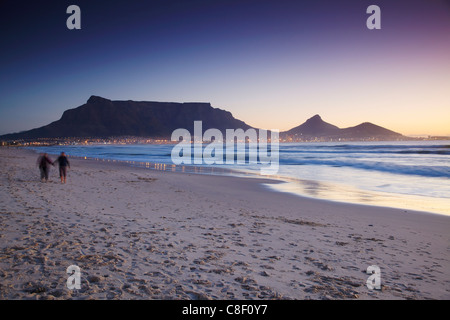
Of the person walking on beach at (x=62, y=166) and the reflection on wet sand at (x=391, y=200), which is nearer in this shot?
the reflection on wet sand at (x=391, y=200)

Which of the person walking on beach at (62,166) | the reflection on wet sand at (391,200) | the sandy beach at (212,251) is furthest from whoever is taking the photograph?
the person walking on beach at (62,166)

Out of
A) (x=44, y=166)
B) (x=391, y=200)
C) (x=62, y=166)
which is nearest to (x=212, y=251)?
(x=391, y=200)

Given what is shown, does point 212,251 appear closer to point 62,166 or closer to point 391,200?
point 391,200

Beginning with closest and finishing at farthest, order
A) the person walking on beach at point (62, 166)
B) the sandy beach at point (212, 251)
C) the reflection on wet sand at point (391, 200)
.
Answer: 1. the sandy beach at point (212, 251)
2. the reflection on wet sand at point (391, 200)
3. the person walking on beach at point (62, 166)

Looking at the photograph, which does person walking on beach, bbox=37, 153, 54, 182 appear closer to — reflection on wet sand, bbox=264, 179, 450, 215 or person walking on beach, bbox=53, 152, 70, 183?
person walking on beach, bbox=53, 152, 70, 183

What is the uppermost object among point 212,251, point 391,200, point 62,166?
point 62,166

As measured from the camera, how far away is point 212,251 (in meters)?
5.22

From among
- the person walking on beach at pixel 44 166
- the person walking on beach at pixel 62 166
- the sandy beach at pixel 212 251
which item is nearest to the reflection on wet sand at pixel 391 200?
the sandy beach at pixel 212 251

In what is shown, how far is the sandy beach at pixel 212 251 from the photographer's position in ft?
12.4

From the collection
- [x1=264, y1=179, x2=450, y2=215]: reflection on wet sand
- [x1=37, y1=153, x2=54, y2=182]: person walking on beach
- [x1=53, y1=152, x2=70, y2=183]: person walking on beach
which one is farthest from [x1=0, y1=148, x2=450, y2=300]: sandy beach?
[x1=37, y1=153, x2=54, y2=182]: person walking on beach

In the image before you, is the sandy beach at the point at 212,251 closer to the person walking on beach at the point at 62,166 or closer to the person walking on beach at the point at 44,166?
the person walking on beach at the point at 62,166

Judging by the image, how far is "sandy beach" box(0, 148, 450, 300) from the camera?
12.4ft

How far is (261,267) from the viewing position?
4.56m

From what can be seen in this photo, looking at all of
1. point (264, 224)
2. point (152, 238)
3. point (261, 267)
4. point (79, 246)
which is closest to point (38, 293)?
point (79, 246)
